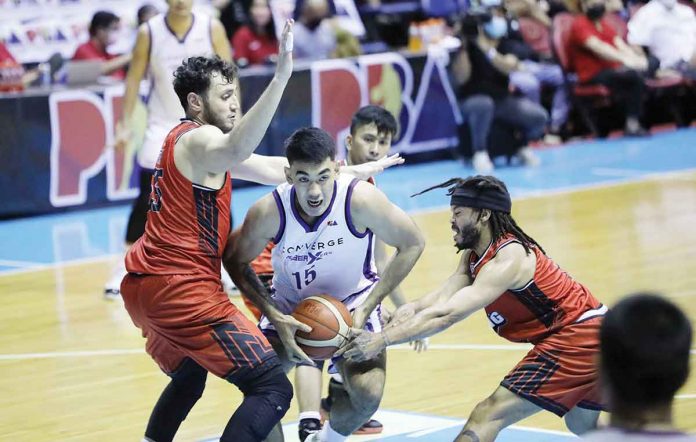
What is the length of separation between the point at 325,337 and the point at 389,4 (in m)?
12.5

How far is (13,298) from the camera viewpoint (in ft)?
32.2

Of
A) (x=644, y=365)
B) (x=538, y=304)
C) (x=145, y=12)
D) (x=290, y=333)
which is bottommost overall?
(x=145, y=12)

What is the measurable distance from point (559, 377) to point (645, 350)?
264 centimetres

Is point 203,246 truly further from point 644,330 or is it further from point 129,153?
point 129,153

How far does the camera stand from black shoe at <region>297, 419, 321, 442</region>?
20.0 feet

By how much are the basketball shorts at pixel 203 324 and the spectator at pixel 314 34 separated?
10005mm

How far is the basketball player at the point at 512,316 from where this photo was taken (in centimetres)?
542

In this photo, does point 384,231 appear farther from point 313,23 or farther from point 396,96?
point 313,23

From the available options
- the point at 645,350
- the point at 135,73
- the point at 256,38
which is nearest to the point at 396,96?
the point at 256,38

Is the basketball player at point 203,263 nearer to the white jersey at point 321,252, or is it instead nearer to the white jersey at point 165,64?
the white jersey at point 321,252

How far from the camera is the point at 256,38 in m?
15.2

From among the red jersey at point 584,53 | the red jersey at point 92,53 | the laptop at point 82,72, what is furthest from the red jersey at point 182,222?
the red jersey at point 584,53

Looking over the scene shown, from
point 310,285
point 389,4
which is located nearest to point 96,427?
point 310,285

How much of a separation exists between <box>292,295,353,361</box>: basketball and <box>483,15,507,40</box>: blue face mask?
9.57m
